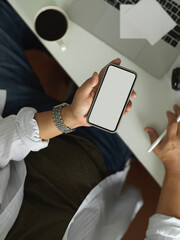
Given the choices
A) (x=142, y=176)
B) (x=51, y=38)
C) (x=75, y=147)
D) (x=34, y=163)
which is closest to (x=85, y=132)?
(x=75, y=147)

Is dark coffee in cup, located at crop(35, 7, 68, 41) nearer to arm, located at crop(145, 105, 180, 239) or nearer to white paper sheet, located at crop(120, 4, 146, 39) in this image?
white paper sheet, located at crop(120, 4, 146, 39)

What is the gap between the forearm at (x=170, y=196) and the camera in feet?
2.29

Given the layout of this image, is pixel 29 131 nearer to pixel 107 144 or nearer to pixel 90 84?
pixel 90 84

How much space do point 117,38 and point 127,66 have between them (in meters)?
0.08

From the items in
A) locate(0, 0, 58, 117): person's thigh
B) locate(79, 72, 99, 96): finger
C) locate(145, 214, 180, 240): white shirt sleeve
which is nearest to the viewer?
locate(79, 72, 99, 96): finger

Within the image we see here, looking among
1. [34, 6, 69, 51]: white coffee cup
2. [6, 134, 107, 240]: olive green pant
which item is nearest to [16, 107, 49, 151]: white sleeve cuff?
[6, 134, 107, 240]: olive green pant

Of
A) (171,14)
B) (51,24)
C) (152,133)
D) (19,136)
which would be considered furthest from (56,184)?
(171,14)

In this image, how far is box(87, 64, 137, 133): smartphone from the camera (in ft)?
1.84

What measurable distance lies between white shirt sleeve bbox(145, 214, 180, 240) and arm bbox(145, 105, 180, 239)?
1 cm

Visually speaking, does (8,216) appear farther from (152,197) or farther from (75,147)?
(152,197)

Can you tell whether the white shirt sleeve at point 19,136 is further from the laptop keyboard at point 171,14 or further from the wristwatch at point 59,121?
the laptop keyboard at point 171,14

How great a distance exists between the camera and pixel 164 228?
0.66 metres

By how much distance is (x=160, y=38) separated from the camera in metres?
0.71

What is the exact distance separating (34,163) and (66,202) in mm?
148
